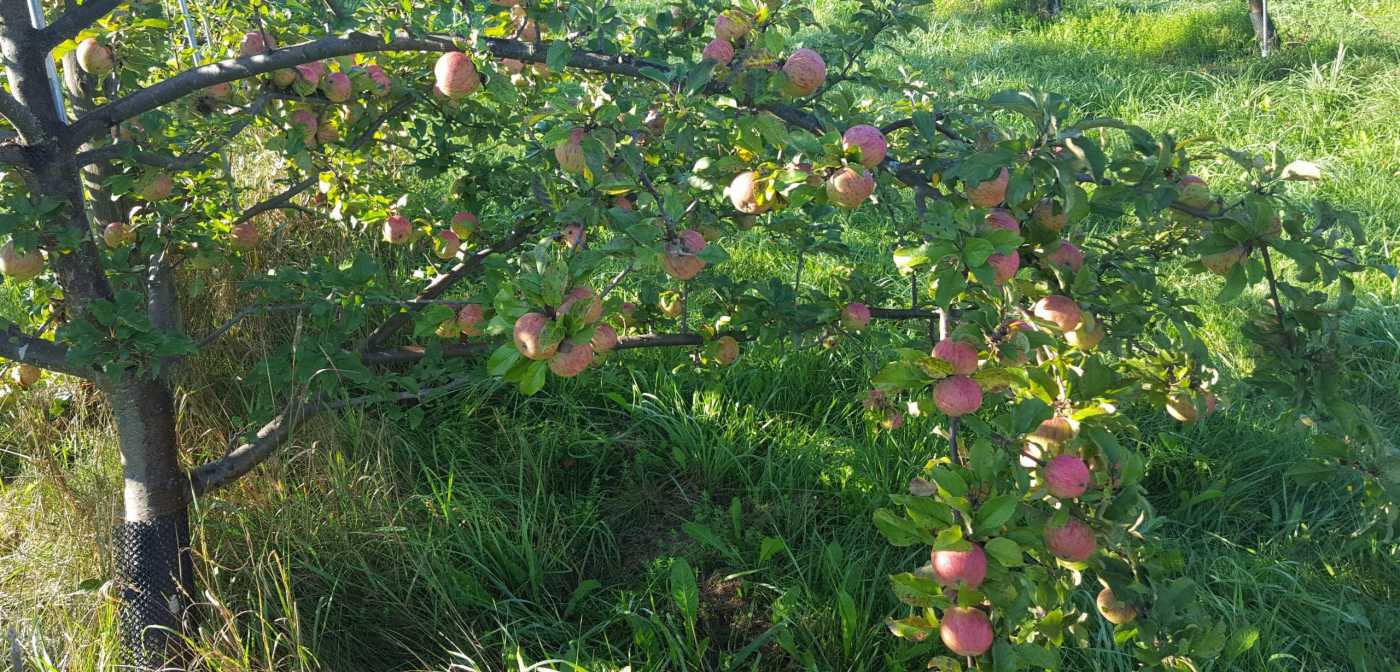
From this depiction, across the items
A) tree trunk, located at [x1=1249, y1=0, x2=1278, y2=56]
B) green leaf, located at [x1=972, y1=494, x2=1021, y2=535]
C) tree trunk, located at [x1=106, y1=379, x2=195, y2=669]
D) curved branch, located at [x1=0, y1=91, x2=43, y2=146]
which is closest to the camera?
green leaf, located at [x1=972, y1=494, x2=1021, y2=535]

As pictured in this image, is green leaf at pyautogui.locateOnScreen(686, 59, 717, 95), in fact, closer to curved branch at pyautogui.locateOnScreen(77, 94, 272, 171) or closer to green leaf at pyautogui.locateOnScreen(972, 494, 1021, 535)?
green leaf at pyautogui.locateOnScreen(972, 494, 1021, 535)

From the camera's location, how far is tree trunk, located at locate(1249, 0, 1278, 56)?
4609 mm

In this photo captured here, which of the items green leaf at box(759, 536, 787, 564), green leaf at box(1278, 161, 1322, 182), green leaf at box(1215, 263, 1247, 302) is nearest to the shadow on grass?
green leaf at box(759, 536, 787, 564)

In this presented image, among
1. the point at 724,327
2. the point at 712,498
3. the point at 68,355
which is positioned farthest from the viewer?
the point at 712,498

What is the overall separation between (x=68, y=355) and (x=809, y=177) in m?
1.14

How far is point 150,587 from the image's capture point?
5.93ft

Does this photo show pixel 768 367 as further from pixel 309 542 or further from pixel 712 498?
pixel 309 542

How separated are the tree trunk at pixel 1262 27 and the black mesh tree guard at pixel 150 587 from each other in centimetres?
462

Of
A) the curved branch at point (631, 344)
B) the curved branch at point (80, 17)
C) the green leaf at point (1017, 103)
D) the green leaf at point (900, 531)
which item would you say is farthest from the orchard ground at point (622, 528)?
the curved branch at point (80, 17)

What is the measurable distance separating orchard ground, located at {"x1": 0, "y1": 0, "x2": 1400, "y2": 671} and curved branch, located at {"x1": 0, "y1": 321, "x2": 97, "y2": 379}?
1.16 feet

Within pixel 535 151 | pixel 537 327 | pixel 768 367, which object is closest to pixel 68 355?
pixel 535 151

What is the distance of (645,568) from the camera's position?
206 cm

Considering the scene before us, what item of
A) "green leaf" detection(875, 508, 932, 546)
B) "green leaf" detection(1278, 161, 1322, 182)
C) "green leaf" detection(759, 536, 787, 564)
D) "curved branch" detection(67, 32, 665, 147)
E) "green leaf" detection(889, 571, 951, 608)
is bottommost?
"green leaf" detection(759, 536, 787, 564)

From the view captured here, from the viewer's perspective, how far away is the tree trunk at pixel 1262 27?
4.61 meters
